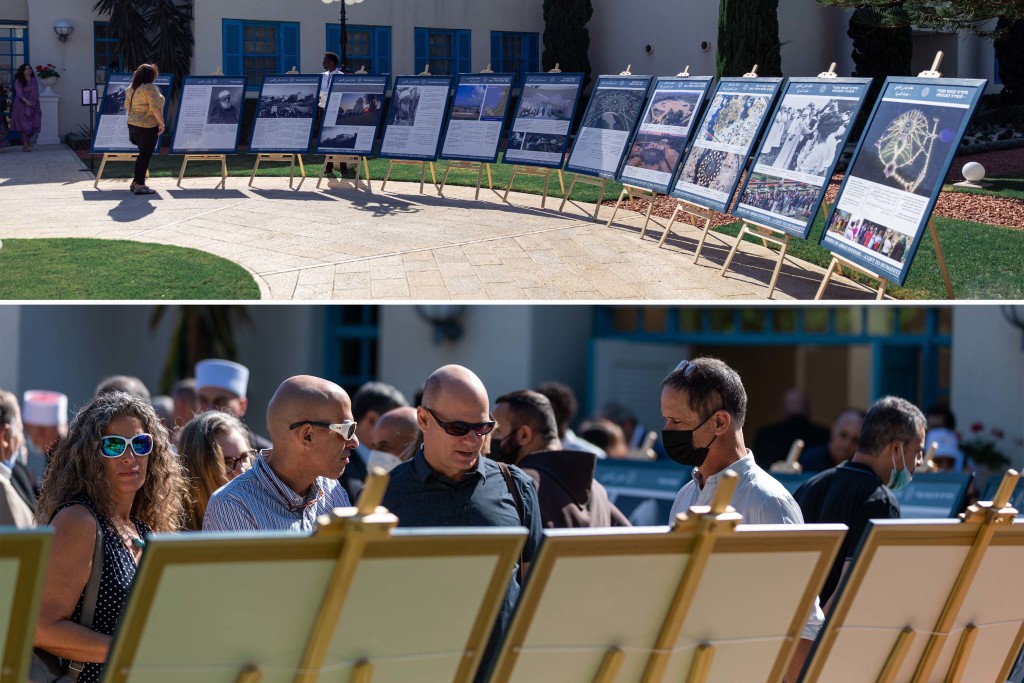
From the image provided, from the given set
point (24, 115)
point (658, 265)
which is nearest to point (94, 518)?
point (24, 115)

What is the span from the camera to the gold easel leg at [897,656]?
2.14 metres

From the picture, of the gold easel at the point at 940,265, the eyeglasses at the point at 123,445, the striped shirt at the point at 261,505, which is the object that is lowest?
the striped shirt at the point at 261,505

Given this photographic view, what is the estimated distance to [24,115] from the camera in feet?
19.1

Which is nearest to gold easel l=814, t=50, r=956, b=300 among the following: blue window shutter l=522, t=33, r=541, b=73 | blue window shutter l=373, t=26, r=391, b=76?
blue window shutter l=522, t=33, r=541, b=73

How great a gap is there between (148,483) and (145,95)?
4.38 meters

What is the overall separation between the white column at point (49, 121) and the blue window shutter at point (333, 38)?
56.1 inches

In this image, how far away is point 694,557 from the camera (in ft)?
6.09

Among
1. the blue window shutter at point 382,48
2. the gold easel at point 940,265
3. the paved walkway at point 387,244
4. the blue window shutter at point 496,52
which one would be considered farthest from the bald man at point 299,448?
the blue window shutter at point 496,52

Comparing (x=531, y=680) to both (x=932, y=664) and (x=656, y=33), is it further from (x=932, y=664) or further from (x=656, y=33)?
(x=656, y=33)

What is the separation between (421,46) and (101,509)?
4.55 m

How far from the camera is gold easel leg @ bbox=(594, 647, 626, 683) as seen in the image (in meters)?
1.87

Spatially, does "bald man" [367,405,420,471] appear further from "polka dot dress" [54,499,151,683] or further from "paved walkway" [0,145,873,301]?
"polka dot dress" [54,499,151,683]

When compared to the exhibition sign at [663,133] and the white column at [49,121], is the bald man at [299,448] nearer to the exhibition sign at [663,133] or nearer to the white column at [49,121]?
the white column at [49,121]

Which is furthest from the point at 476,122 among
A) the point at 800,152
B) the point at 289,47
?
the point at 800,152
